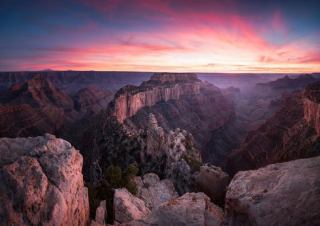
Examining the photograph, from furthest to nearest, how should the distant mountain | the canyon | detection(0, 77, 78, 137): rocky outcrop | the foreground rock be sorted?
the distant mountain
detection(0, 77, 78, 137): rocky outcrop
the canyon
the foreground rock

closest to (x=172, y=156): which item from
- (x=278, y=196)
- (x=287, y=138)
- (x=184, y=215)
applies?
(x=184, y=215)

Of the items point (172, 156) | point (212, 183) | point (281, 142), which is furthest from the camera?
point (281, 142)

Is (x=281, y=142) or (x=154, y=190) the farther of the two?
(x=281, y=142)

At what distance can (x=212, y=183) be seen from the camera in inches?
1262

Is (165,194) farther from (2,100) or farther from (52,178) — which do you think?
(2,100)

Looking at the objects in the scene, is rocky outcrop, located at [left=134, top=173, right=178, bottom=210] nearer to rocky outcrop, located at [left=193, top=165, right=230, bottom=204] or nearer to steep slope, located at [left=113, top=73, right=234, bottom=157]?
rocky outcrop, located at [left=193, top=165, right=230, bottom=204]

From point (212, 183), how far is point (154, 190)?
7633 millimetres

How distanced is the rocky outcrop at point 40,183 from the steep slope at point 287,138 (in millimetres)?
48860

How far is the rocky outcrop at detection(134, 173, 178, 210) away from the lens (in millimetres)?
29311

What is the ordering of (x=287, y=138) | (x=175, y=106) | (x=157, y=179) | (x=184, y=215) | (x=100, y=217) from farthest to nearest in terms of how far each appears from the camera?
(x=175, y=106) → (x=287, y=138) → (x=157, y=179) → (x=100, y=217) → (x=184, y=215)

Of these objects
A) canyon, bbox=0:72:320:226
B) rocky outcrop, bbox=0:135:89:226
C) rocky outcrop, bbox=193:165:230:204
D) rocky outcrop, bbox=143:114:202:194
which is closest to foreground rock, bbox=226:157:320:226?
canyon, bbox=0:72:320:226

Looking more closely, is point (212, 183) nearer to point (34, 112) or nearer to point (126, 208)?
point (126, 208)

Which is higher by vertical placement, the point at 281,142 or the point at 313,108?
the point at 313,108

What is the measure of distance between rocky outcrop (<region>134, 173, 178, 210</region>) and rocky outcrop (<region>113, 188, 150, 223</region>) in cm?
464
